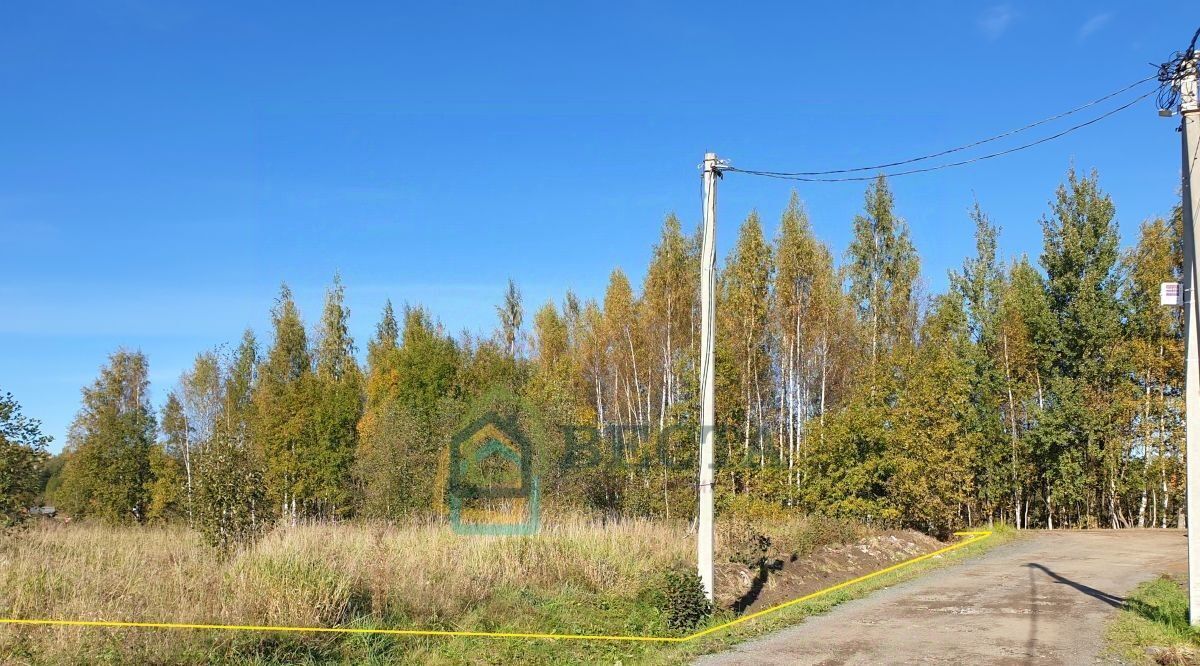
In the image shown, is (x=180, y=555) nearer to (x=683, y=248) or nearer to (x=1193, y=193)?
(x=1193, y=193)

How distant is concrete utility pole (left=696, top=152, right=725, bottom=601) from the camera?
35.2ft

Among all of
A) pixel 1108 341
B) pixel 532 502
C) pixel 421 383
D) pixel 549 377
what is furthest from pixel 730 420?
pixel 421 383

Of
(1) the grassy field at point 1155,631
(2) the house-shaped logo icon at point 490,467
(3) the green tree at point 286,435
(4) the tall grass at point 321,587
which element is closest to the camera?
(4) the tall grass at point 321,587

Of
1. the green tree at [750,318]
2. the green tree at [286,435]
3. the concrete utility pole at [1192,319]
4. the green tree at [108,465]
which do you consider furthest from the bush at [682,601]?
the green tree at [108,465]

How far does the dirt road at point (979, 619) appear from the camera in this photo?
8.41 m

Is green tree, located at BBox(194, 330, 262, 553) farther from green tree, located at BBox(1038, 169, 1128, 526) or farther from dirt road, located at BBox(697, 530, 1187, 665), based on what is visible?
green tree, located at BBox(1038, 169, 1128, 526)

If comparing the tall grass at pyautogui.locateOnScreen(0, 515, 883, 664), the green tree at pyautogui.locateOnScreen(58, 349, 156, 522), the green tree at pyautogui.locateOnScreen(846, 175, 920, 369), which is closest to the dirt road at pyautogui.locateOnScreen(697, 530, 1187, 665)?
the tall grass at pyautogui.locateOnScreen(0, 515, 883, 664)

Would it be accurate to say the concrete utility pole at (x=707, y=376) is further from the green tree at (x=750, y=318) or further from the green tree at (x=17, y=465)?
the green tree at (x=750, y=318)

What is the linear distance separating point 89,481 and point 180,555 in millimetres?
34763

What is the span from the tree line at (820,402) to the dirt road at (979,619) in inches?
206

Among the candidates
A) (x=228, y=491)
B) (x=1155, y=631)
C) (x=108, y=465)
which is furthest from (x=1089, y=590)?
(x=108, y=465)

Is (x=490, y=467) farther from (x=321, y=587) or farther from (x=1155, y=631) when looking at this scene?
(x=1155, y=631)

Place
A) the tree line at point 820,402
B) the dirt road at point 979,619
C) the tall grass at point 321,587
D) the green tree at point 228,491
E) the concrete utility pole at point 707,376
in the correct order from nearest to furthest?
the tall grass at point 321,587
the dirt road at point 979,619
the concrete utility pole at point 707,376
the green tree at point 228,491
the tree line at point 820,402

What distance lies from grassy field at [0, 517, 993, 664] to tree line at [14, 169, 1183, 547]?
31.0 feet
